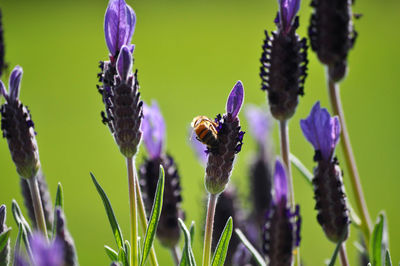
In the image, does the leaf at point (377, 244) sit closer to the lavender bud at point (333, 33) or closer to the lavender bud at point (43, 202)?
the lavender bud at point (333, 33)

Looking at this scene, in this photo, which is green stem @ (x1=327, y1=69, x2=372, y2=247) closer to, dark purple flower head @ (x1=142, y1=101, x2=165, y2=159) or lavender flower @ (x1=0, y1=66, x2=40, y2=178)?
dark purple flower head @ (x1=142, y1=101, x2=165, y2=159)

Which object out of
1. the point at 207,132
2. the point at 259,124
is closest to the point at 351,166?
the point at 207,132

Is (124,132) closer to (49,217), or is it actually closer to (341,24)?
(49,217)

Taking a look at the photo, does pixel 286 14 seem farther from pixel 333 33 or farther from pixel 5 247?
pixel 5 247

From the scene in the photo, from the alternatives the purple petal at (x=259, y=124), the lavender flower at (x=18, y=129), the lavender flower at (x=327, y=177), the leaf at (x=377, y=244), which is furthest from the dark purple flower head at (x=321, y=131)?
the purple petal at (x=259, y=124)

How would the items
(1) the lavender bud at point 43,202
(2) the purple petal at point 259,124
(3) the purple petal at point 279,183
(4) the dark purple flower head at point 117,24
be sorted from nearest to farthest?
(3) the purple petal at point 279,183 < (4) the dark purple flower head at point 117,24 < (1) the lavender bud at point 43,202 < (2) the purple petal at point 259,124

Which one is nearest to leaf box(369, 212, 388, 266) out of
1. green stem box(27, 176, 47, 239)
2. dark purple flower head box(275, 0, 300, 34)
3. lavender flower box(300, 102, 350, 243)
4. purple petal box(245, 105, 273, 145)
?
lavender flower box(300, 102, 350, 243)

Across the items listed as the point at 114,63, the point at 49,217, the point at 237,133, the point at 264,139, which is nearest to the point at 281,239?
the point at 237,133

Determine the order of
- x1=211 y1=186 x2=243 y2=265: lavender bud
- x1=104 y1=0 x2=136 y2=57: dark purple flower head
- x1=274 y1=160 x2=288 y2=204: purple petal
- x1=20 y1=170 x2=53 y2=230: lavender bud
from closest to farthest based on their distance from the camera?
x1=274 y1=160 x2=288 y2=204: purple petal, x1=104 y1=0 x2=136 y2=57: dark purple flower head, x1=20 y1=170 x2=53 y2=230: lavender bud, x1=211 y1=186 x2=243 y2=265: lavender bud
